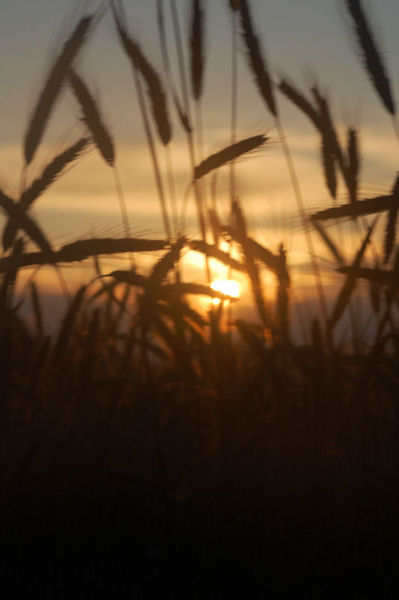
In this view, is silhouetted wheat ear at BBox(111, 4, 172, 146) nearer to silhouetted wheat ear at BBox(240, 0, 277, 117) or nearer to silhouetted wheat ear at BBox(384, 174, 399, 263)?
silhouetted wheat ear at BBox(240, 0, 277, 117)

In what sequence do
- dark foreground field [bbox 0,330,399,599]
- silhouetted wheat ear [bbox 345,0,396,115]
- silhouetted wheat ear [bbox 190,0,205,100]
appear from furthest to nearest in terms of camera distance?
silhouetted wheat ear [bbox 190,0,205,100] < silhouetted wheat ear [bbox 345,0,396,115] < dark foreground field [bbox 0,330,399,599]

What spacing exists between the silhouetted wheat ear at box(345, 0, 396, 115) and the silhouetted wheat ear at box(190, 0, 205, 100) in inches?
15.9

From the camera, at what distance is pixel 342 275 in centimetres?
206

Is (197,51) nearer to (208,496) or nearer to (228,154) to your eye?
(228,154)

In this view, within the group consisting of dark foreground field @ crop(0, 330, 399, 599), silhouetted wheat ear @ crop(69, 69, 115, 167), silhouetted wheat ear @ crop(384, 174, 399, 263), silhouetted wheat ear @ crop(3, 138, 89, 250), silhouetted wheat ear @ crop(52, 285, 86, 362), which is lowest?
dark foreground field @ crop(0, 330, 399, 599)

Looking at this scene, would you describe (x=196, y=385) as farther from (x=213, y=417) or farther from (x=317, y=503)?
(x=317, y=503)

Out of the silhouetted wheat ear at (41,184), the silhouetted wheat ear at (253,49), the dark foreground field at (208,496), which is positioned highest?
the silhouetted wheat ear at (253,49)

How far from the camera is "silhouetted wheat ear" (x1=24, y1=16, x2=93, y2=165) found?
6.57 feet

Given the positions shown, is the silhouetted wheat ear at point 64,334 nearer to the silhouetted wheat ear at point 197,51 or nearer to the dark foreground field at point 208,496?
the dark foreground field at point 208,496

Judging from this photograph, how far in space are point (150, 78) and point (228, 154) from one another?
37cm

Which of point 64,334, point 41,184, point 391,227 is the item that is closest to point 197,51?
point 41,184

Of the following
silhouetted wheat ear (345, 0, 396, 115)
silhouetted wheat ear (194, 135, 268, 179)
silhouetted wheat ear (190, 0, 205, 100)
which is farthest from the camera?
silhouetted wheat ear (190, 0, 205, 100)

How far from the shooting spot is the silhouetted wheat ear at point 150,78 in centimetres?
229

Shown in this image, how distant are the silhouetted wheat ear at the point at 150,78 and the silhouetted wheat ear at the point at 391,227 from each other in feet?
2.22
